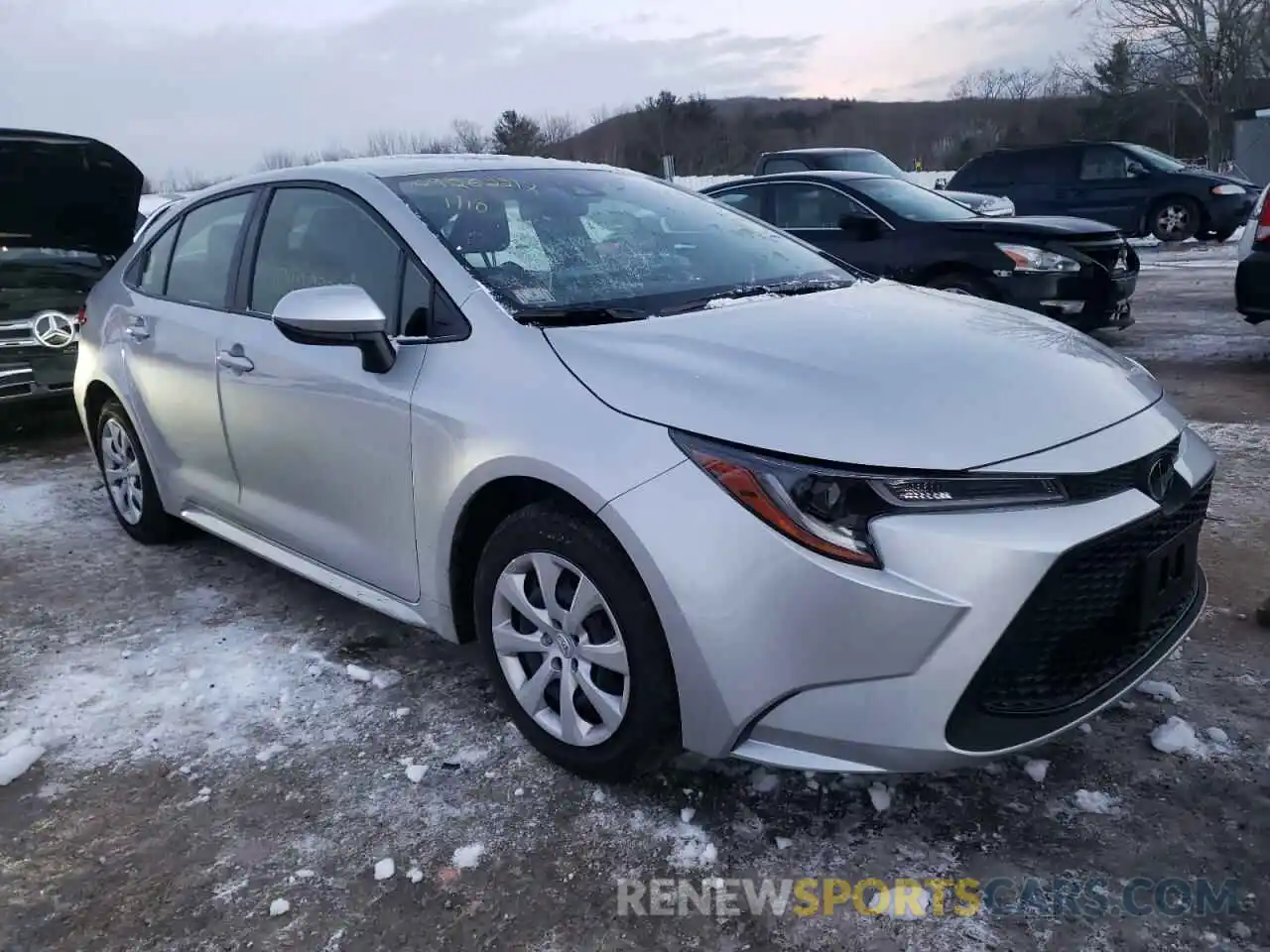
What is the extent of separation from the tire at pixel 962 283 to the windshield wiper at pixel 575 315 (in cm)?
495

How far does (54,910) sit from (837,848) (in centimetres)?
172

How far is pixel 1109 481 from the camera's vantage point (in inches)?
83.4

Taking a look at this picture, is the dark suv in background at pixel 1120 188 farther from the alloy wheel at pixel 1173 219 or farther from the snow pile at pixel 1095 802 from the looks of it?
the snow pile at pixel 1095 802

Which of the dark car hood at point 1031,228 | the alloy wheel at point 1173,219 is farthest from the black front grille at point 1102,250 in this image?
the alloy wheel at point 1173,219

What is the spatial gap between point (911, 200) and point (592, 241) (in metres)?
5.47

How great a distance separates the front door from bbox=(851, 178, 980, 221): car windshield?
5278 mm

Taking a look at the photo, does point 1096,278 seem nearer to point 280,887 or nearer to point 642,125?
point 280,887

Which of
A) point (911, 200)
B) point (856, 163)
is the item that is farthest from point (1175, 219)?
point (911, 200)

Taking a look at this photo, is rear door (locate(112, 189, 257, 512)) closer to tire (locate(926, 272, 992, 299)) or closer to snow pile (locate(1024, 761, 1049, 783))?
snow pile (locate(1024, 761, 1049, 783))

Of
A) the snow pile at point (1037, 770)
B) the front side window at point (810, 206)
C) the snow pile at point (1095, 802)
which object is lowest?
the snow pile at point (1095, 802)

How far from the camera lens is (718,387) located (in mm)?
2213

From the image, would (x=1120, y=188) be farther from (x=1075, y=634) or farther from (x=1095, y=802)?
Result: (x=1075, y=634)

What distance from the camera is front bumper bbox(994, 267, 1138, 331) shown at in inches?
274

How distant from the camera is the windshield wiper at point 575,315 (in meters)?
2.59
